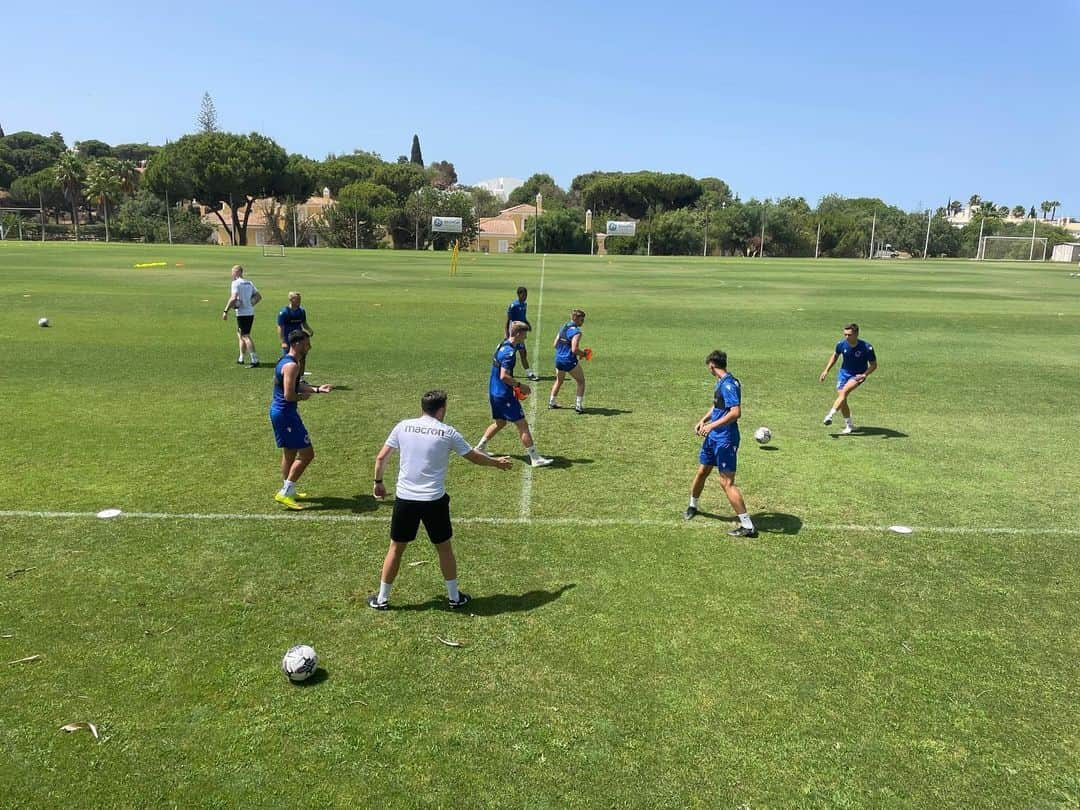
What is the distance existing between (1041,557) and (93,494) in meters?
11.3

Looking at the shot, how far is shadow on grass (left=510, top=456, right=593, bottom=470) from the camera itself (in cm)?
1118

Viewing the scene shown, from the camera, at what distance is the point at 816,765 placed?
5051 mm

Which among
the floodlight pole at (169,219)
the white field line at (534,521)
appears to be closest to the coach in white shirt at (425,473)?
the white field line at (534,521)

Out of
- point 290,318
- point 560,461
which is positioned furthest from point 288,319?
point 560,461

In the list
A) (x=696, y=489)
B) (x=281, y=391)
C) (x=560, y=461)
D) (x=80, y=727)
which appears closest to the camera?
(x=80, y=727)

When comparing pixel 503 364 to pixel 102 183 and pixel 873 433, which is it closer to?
pixel 873 433

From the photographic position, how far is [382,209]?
91.7 metres

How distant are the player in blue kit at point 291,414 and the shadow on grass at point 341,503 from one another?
0.19m

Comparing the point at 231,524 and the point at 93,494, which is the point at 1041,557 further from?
the point at 93,494

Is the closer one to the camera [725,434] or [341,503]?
[725,434]

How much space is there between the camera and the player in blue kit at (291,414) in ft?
29.1

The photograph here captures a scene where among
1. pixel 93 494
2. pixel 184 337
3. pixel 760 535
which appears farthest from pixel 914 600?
pixel 184 337

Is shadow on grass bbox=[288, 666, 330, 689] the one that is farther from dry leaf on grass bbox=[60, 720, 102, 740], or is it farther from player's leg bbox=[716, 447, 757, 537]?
player's leg bbox=[716, 447, 757, 537]

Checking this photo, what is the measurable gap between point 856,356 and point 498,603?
29.2ft
